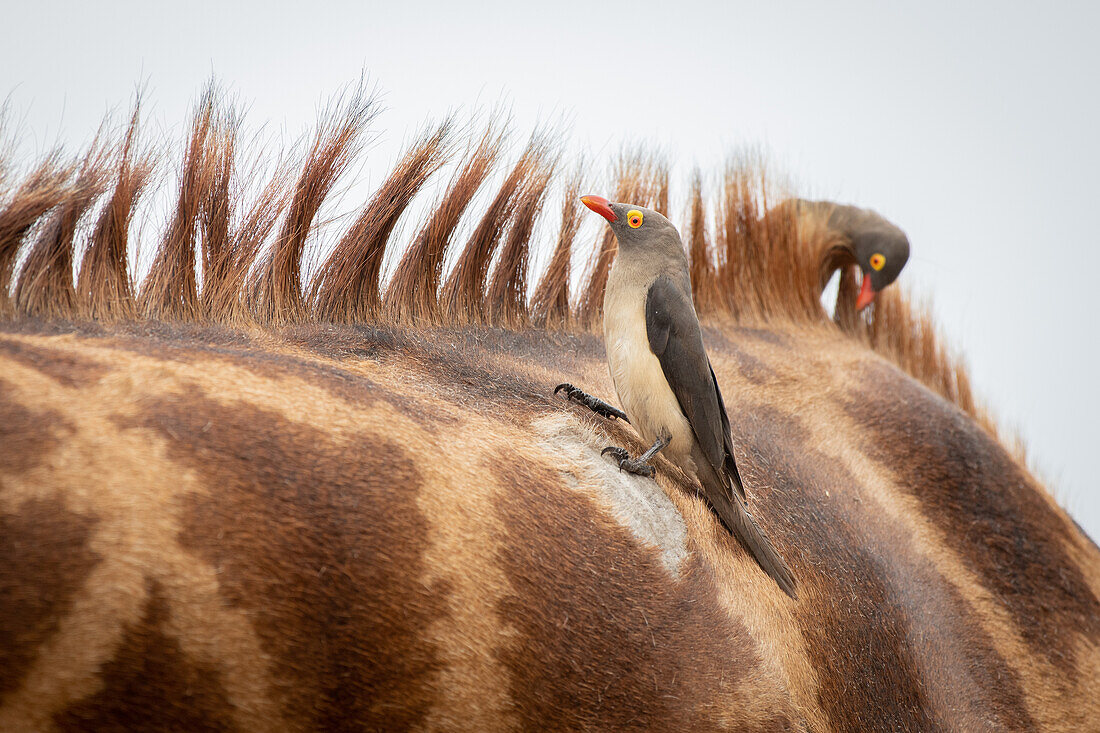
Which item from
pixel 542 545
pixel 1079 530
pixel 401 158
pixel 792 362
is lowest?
pixel 1079 530

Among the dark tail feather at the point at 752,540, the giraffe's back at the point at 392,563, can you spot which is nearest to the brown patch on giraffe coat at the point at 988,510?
the giraffe's back at the point at 392,563

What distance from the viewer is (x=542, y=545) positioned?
84 cm

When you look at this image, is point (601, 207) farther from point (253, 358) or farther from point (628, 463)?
point (253, 358)

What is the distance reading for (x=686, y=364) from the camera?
102 centimetres

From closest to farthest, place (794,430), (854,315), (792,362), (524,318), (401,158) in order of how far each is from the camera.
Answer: (401,158) → (524,318) → (794,430) → (792,362) → (854,315)

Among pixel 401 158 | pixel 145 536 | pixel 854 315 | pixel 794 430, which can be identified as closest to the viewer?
pixel 145 536

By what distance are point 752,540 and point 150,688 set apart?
677mm

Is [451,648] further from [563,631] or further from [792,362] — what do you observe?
[792,362]

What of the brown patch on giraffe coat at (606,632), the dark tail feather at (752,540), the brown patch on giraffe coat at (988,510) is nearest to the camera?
the brown patch on giraffe coat at (606,632)

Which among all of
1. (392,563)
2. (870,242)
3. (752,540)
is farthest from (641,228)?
(870,242)

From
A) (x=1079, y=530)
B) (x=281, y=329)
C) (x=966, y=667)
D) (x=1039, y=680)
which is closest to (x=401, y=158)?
(x=281, y=329)

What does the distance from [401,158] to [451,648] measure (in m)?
0.69

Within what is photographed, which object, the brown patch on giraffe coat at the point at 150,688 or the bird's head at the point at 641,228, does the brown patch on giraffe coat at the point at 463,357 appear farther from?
the brown patch on giraffe coat at the point at 150,688

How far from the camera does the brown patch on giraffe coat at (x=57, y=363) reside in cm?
72
